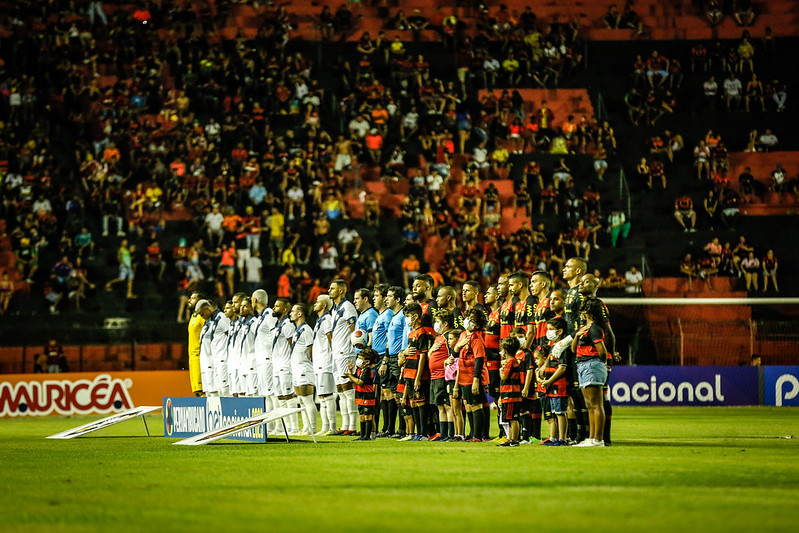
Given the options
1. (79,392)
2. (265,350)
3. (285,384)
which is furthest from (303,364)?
(79,392)

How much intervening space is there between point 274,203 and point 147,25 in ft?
32.3

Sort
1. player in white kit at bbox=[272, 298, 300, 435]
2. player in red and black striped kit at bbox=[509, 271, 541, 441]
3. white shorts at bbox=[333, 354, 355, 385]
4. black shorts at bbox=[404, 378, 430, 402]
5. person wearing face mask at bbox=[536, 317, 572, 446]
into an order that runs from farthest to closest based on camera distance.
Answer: player in white kit at bbox=[272, 298, 300, 435] < white shorts at bbox=[333, 354, 355, 385] < black shorts at bbox=[404, 378, 430, 402] < player in red and black striped kit at bbox=[509, 271, 541, 441] < person wearing face mask at bbox=[536, 317, 572, 446]

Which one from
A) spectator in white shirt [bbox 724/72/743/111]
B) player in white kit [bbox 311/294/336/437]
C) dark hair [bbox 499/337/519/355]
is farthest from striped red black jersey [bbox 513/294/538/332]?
spectator in white shirt [bbox 724/72/743/111]

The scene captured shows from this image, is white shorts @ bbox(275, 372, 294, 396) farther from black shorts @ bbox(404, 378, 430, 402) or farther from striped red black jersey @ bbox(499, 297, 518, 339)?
striped red black jersey @ bbox(499, 297, 518, 339)

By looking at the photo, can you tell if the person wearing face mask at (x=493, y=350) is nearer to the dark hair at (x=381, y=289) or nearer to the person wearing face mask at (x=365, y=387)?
the person wearing face mask at (x=365, y=387)

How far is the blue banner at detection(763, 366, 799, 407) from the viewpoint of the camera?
27000 mm

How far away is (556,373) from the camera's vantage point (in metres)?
14.1

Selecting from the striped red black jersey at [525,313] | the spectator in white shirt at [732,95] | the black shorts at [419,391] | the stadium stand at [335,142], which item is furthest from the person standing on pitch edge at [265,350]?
the spectator in white shirt at [732,95]

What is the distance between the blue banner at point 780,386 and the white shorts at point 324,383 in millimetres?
13096

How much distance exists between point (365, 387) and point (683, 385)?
42.8 feet

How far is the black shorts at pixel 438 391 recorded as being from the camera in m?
15.9

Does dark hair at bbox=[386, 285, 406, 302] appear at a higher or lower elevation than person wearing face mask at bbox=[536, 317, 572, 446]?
higher

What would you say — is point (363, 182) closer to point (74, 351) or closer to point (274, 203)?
point (274, 203)

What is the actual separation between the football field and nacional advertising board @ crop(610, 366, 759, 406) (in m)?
10.9
